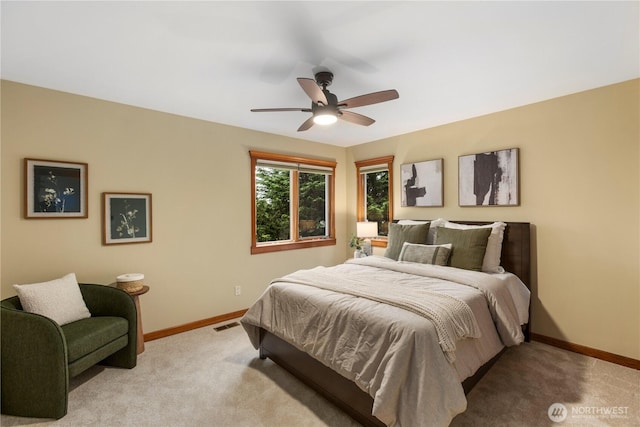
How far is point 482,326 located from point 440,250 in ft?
3.45

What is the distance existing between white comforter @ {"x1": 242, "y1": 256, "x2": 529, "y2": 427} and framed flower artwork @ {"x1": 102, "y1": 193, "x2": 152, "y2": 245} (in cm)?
149

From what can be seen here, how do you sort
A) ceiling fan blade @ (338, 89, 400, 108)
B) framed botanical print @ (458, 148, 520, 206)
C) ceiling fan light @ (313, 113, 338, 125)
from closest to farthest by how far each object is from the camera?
ceiling fan blade @ (338, 89, 400, 108) → ceiling fan light @ (313, 113, 338, 125) → framed botanical print @ (458, 148, 520, 206)

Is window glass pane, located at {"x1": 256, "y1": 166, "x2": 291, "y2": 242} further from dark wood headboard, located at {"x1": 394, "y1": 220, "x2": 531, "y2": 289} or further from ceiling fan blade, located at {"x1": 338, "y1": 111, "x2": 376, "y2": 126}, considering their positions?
dark wood headboard, located at {"x1": 394, "y1": 220, "x2": 531, "y2": 289}

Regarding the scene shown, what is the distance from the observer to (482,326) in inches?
88.8

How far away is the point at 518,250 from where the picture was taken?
10.5ft

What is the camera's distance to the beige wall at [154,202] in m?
2.63

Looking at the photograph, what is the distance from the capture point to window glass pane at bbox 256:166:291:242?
4.35 m

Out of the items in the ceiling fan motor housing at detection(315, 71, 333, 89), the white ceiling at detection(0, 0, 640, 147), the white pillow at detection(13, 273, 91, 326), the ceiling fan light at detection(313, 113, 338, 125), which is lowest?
the white pillow at detection(13, 273, 91, 326)

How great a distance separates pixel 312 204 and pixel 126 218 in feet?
8.51

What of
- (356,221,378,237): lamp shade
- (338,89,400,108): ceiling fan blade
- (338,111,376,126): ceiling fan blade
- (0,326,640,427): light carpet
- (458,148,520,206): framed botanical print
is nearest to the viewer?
(0,326,640,427): light carpet

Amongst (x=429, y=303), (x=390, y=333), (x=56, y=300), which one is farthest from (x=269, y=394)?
(x=56, y=300)

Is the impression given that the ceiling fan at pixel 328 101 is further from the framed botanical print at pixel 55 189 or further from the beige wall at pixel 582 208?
the beige wall at pixel 582 208

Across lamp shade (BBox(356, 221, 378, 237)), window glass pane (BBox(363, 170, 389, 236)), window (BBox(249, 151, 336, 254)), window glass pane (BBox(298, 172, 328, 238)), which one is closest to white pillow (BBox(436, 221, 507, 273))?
lamp shade (BBox(356, 221, 378, 237))

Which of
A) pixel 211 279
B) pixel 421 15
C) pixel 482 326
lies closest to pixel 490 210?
pixel 482 326
